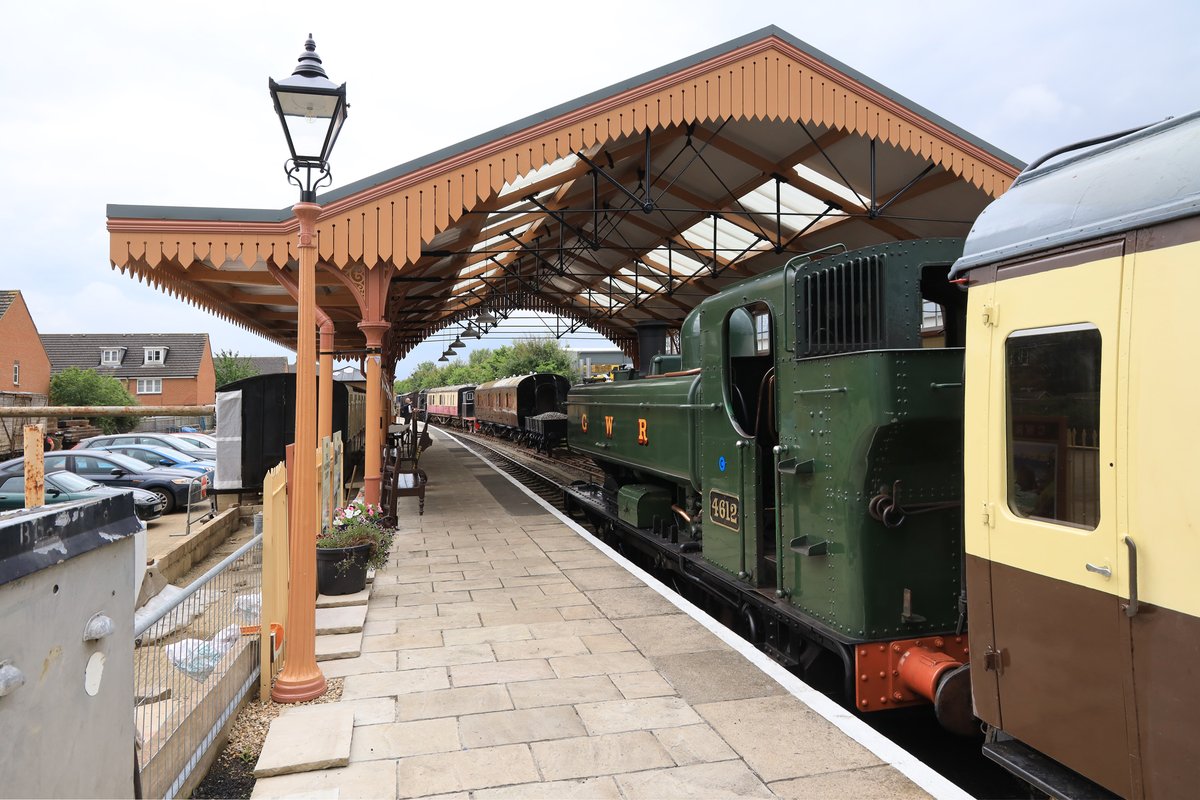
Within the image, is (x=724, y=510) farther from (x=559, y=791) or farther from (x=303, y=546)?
(x=303, y=546)

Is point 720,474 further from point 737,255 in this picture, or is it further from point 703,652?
point 737,255

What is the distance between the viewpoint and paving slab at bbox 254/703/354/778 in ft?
12.1

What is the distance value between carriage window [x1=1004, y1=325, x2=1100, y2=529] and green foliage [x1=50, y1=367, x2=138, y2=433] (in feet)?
120

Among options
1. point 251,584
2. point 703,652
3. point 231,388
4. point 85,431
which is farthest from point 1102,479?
point 85,431

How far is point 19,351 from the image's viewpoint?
33.2m

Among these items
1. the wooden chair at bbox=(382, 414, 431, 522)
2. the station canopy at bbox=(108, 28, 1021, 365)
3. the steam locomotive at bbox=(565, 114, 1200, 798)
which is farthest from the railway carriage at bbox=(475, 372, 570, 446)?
the steam locomotive at bbox=(565, 114, 1200, 798)

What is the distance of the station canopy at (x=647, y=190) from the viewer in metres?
9.65

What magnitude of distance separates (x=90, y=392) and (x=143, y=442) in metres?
17.7

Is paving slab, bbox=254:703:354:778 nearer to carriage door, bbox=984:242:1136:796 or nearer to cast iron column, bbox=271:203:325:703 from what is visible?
cast iron column, bbox=271:203:325:703

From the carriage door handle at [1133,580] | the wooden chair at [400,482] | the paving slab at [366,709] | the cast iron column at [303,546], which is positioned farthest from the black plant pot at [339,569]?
the carriage door handle at [1133,580]

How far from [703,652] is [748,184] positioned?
10.9 meters

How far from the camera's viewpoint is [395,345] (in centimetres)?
2784

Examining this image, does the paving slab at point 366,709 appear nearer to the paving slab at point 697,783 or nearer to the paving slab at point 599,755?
the paving slab at point 599,755

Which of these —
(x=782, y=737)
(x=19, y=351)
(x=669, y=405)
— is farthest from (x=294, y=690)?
(x=19, y=351)
